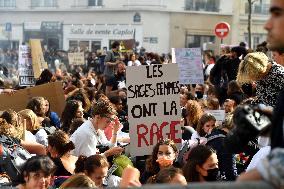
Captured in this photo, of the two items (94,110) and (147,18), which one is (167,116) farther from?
(147,18)

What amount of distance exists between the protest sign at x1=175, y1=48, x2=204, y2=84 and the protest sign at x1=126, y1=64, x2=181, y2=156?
5.92 meters

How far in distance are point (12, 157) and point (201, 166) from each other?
164cm

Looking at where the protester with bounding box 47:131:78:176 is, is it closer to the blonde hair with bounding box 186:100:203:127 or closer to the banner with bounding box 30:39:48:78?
the blonde hair with bounding box 186:100:203:127

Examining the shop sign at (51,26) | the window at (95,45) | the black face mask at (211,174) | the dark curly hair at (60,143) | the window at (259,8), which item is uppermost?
the window at (259,8)

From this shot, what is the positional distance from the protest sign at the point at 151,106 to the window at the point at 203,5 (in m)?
40.6

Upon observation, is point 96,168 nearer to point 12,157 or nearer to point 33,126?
point 12,157

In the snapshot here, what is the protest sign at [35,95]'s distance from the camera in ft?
37.3

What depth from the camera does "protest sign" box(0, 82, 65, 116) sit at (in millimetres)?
11383

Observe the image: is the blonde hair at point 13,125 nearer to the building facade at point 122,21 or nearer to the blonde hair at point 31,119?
the blonde hair at point 31,119

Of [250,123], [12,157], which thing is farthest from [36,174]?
[250,123]

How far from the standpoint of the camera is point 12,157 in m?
6.51

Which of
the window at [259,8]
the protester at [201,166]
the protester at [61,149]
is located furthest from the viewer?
the window at [259,8]

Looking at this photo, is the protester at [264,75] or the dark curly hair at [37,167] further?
the protester at [264,75]

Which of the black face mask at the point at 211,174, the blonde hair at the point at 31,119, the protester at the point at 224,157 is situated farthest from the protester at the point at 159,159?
the blonde hair at the point at 31,119
